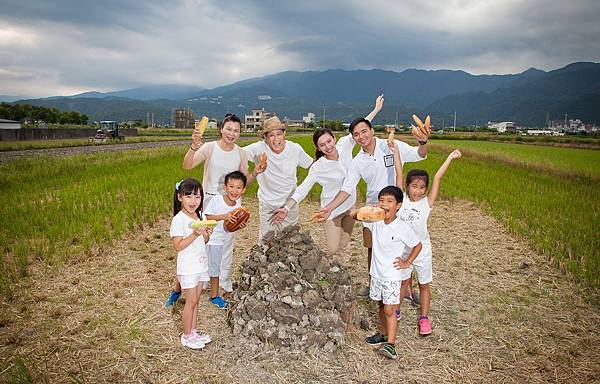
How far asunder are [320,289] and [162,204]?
605cm

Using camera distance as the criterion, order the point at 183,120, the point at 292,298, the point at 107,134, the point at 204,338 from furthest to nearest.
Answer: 1. the point at 183,120
2. the point at 107,134
3. the point at 292,298
4. the point at 204,338

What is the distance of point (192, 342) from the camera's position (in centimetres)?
347

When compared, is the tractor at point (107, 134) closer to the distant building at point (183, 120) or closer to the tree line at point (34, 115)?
the tree line at point (34, 115)

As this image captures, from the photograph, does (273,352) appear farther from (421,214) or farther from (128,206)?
(128,206)

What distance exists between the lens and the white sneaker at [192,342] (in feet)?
11.3

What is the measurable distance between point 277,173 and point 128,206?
4899mm

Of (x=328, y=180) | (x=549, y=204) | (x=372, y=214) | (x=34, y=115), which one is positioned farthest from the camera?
(x=34, y=115)

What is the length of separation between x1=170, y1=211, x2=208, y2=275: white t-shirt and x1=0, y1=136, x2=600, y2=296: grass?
8.43ft

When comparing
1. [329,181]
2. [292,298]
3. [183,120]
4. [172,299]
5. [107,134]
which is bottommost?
[172,299]

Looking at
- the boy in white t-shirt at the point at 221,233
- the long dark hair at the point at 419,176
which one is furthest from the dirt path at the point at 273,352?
the long dark hair at the point at 419,176

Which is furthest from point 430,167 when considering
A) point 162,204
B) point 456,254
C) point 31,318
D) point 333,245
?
point 31,318

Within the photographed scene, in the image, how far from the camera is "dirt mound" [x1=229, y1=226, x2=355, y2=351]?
3508mm

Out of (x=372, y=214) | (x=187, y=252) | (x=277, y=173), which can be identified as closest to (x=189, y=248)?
(x=187, y=252)

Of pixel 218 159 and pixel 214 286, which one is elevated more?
pixel 218 159
